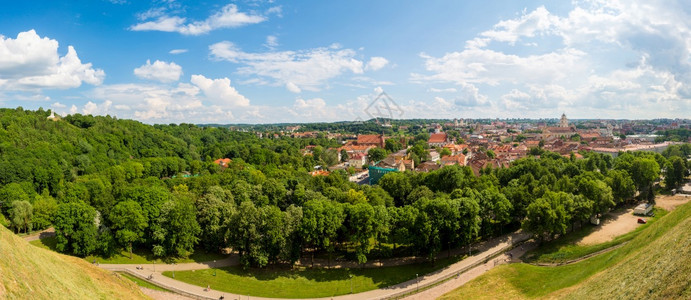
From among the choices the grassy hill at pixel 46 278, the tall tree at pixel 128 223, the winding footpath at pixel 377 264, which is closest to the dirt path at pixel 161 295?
the winding footpath at pixel 377 264

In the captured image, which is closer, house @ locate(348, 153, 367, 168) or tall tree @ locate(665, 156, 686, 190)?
tall tree @ locate(665, 156, 686, 190)

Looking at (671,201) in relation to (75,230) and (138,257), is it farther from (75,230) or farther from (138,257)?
(75,230)

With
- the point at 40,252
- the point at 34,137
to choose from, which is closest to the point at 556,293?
the point at 40,252

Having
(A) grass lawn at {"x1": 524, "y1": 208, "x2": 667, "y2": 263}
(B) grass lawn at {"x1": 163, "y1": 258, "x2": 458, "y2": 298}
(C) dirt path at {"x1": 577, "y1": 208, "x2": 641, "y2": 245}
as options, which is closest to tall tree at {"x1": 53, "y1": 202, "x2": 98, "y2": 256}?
(B) grass lawn at {"x1": 163, "y1": 258, "x2": 458, "y2": 298}

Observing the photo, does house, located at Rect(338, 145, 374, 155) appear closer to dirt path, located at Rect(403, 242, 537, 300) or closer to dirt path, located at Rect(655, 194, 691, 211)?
dirt path, located at Rect(655, 194, 691, 211)

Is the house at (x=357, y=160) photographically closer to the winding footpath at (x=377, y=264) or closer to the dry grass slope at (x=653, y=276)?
the winding footpath at (x=377, y=264)

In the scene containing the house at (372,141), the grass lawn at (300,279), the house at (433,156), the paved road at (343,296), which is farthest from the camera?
the house at (372,141)
